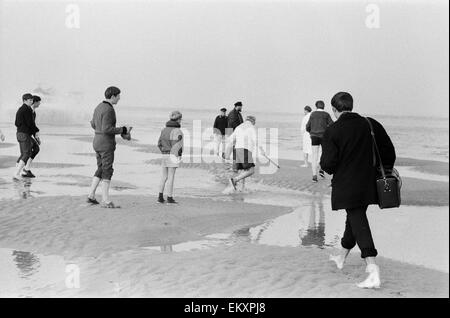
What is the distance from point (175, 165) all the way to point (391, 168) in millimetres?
4937

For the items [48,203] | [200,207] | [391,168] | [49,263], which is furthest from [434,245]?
[48,203]

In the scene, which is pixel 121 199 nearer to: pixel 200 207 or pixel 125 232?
pixel 200 207

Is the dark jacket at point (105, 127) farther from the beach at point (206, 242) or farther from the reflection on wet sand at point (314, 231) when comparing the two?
the reflection on wet sand at point (314, 231)

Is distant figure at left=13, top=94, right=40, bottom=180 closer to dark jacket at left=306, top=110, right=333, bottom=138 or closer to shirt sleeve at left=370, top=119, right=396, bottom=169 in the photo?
dark jacket at left=306, top=110, right=333, bottom=138

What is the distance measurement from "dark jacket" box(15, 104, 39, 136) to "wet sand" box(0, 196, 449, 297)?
2870mm

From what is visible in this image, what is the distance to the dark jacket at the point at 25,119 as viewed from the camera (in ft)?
38.3

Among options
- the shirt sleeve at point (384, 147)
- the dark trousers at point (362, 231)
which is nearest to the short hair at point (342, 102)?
the shirt sleeve at point (384, 147)

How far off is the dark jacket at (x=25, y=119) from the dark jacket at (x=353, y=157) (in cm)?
794

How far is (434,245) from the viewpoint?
7535mm

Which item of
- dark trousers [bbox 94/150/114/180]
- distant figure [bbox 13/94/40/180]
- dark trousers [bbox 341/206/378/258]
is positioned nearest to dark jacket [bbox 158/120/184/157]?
dark trousers [bbox 94/150/114/180]

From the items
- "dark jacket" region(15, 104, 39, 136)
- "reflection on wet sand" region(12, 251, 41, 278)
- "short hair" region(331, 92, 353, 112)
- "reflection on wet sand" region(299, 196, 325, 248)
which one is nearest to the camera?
"short hair" region(331, 92, 353, 112)

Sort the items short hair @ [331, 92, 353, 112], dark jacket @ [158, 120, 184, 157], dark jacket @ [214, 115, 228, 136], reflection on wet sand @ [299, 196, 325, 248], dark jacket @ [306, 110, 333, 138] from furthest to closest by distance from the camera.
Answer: dark jacket @ [214, 115, 228, 136], dark jacket @ [306, 110, 333, 138], dark jacket @ [158, 120, 184, 157], reflection on wet sand @ [299, 196, 325, 248], short hair @ [331, 92, 353, 112]

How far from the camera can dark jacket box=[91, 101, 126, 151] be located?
8.65m

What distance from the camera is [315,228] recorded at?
27.3 feet
